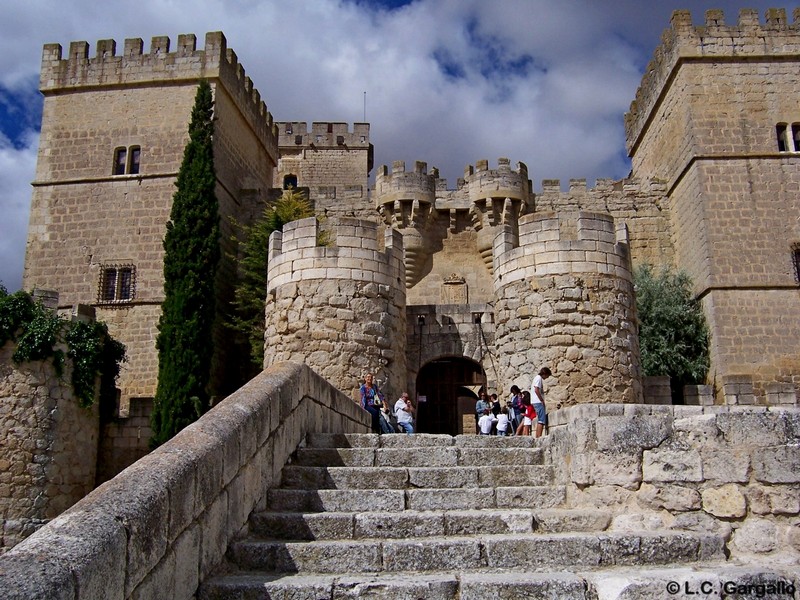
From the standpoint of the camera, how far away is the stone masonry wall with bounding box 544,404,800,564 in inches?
219

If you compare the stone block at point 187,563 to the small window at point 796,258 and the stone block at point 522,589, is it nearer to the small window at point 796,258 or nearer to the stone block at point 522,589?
the stone block at point 522,589

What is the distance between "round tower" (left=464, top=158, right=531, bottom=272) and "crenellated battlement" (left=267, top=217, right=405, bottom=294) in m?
9.86

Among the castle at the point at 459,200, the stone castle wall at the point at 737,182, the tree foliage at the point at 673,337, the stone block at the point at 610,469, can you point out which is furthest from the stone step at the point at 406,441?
the tree foliage at the point at 673,337

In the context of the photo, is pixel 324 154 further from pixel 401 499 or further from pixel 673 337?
pixel 401 499

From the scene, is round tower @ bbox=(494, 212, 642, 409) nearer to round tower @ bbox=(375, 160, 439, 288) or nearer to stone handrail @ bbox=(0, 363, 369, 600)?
stone handrail @ bbox=(0, 363, 369, 600)

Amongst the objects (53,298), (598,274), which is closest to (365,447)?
(598,274)

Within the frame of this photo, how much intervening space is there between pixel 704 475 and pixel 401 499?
2251 millimetres

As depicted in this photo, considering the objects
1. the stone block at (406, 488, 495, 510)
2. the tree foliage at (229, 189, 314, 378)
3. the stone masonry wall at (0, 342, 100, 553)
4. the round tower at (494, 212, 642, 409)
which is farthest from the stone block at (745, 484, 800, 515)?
the tree foliage at (229, 189, 314, 378)

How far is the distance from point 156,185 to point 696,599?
20.7m

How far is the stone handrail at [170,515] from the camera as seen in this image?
3.26 m

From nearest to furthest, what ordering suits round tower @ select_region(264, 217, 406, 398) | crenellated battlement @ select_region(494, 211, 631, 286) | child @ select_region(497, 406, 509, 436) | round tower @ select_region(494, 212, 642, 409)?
child @ select_region(497, 406, 509, 436)
round tower @ select_region(494, 212, 642, 409)
round tower @ select_region(264, 217, 406, 398)
crenellated battlement @ select_region(494, 211, 631, 286)

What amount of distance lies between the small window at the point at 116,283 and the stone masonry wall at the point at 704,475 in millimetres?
18264

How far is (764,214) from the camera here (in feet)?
70.7

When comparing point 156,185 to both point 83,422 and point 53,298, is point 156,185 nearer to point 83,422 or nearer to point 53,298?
point 53,298
